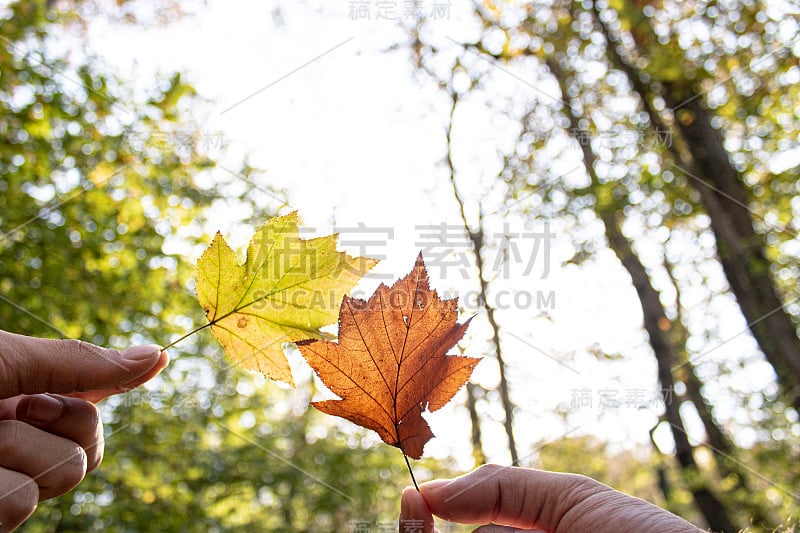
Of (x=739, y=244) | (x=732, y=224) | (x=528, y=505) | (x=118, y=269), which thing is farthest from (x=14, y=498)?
(x=732, y=224)

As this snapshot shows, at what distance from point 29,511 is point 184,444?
2.30m

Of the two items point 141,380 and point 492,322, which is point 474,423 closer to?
point 492,322

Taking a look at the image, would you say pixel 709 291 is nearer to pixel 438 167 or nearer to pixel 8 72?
pixel 438 167

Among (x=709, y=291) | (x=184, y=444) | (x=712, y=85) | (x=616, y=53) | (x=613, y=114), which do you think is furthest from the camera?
(x=709, y=291)

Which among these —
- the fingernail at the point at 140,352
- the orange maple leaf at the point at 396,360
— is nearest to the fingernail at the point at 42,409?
the fingernail at the point at 140,352

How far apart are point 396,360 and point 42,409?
0.50 metres

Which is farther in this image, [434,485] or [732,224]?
[732,224]

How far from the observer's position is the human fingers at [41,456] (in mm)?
727

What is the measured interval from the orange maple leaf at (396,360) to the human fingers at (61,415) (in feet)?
1.22

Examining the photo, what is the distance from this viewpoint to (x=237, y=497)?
340 cm

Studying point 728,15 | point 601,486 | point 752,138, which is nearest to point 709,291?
point 752,138

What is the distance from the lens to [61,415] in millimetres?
767

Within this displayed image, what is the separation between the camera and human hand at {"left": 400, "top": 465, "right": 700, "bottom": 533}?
0.66 meters

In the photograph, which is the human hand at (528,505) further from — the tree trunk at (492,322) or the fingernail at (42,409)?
the tree trunk at (492,322)
